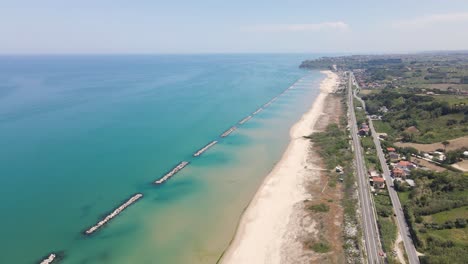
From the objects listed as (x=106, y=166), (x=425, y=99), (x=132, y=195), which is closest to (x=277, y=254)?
(x=132, y=195)

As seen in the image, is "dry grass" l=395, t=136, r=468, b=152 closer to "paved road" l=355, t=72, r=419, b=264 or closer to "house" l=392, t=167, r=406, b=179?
"paved road" l=355, t=72, r=419, b=264

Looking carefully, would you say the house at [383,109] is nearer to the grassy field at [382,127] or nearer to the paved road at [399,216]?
the grassy field at [382,127]

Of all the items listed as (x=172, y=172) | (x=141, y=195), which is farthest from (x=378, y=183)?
(x=141, y=195)

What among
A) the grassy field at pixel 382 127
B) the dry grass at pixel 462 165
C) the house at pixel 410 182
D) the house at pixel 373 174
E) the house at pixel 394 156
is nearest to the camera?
the house at pixel 410 182

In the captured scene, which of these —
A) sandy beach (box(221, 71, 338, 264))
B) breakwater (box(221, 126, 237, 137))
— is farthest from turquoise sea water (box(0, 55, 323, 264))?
breakwater (box(221, 126, 237, 137))

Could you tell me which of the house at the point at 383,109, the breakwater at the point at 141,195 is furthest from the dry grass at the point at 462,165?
the breakwater at the point at 141,195
